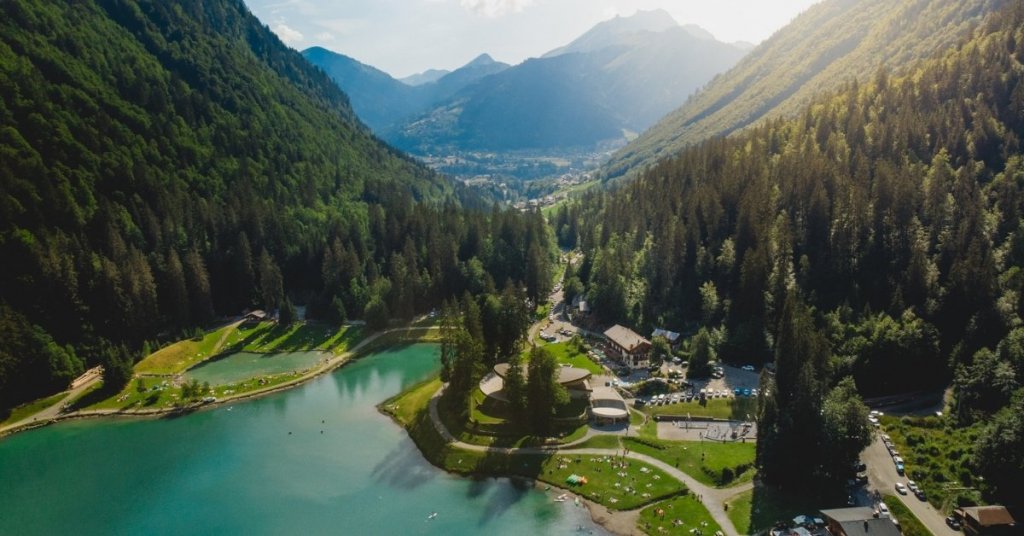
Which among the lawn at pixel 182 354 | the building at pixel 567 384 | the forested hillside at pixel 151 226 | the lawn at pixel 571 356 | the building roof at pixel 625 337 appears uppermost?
the forested hillside at pixel 151 226

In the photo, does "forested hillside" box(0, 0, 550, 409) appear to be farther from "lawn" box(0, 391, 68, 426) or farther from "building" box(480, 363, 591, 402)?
"building" box(480, 363, 591, 402)

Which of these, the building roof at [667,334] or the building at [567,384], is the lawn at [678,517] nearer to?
the building at [567,384]

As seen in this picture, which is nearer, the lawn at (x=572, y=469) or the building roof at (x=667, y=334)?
the lawn at (x=572, y=469)

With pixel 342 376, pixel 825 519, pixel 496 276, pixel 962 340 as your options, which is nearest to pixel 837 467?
pixel 825 519

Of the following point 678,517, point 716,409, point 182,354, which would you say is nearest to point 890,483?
point 678,517

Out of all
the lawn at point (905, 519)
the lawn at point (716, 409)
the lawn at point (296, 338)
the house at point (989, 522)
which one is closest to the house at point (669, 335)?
the lawn at point (716, 409)

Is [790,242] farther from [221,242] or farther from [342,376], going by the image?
[221,242]

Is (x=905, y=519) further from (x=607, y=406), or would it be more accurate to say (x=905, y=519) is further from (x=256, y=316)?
(x=256, y=316)
